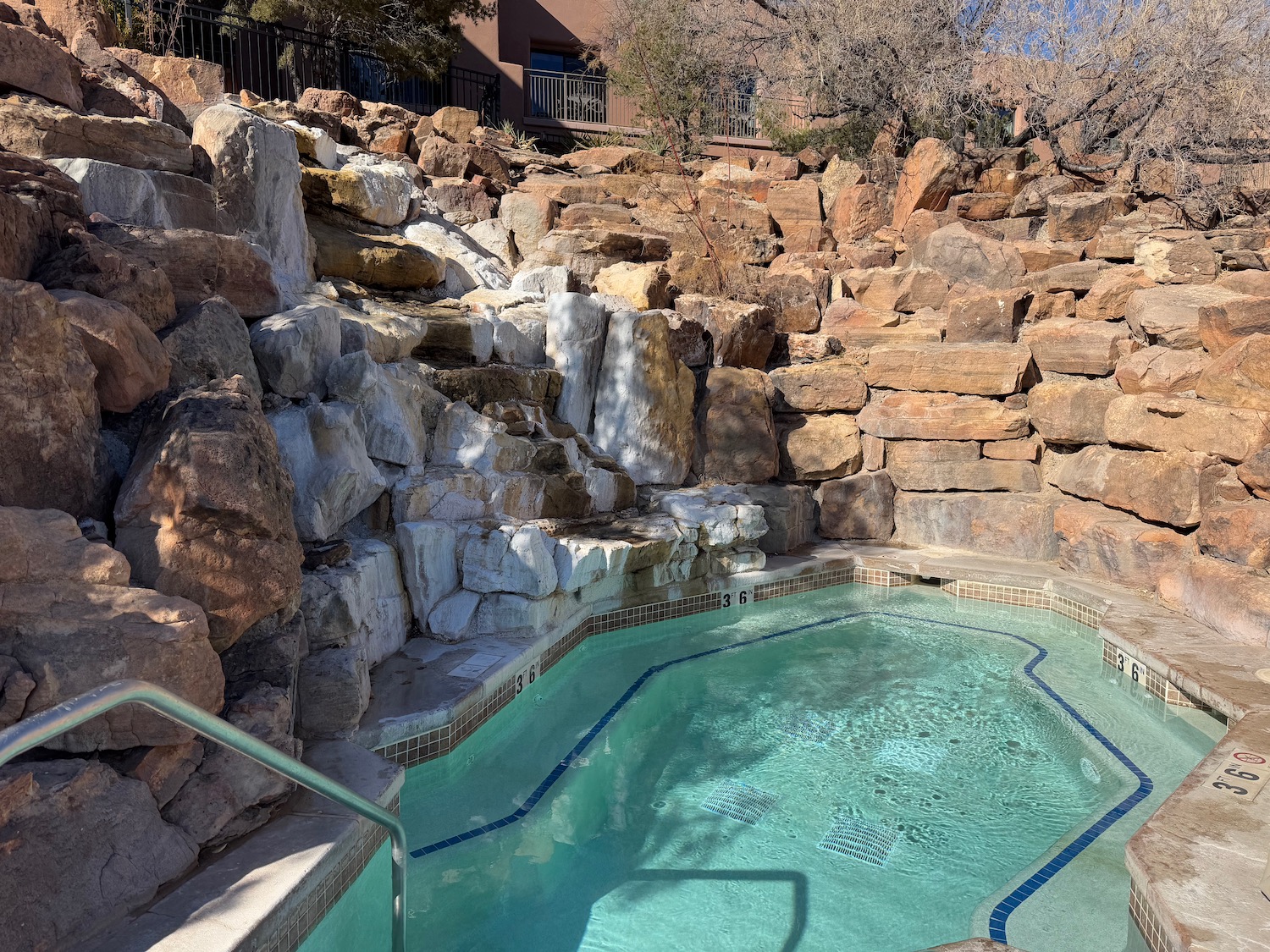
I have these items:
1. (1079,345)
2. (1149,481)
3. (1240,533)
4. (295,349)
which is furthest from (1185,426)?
(295,349)

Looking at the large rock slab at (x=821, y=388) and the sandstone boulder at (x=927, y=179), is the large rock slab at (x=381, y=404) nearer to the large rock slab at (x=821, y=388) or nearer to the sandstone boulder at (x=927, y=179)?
the large rock slab at (x=821, y=388)

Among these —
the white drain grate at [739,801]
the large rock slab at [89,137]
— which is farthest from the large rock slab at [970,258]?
the large rock slab at [89,137]

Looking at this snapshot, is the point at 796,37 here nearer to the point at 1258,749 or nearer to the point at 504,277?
the point at 504,277

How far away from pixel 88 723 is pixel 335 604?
1415 mm

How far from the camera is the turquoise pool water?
10.1 ft

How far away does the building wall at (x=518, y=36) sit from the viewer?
50.1 feet

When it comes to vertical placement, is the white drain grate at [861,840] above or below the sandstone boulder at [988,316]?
below

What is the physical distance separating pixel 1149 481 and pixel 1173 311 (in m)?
1.29

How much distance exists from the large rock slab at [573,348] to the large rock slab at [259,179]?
1.76 m

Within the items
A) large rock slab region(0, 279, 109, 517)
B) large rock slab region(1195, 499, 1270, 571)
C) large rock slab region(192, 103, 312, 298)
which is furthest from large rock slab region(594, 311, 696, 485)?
large rock slab region(0, 279, 109, 517)

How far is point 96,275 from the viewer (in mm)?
3627

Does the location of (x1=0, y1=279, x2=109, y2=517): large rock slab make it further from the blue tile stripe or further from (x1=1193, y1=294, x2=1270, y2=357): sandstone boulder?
(x1=1193, y1=294, x2=1270, y2=357): sandstone boulder

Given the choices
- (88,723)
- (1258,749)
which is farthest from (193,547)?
(1258,749)

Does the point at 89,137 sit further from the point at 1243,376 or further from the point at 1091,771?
the point at 1243,376
